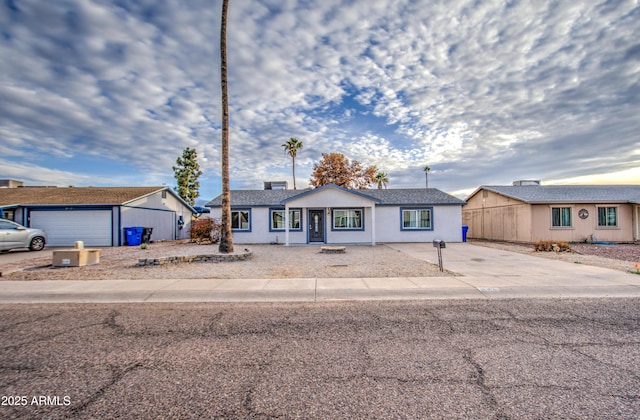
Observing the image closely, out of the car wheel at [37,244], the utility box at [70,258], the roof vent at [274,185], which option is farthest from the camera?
the roof vent at [274,185]

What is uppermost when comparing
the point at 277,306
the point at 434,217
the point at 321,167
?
the point at 321,167

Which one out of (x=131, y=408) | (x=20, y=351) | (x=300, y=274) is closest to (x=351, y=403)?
(x=131, y=408)

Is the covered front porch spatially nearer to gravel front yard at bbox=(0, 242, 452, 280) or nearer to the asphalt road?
gravel front yard at bbox=(0, 242, 452, 280)

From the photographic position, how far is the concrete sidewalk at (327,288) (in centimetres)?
716

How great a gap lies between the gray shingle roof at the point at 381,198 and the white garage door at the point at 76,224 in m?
6.61

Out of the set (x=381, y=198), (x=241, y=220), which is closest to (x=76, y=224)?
(x=241, y=220)

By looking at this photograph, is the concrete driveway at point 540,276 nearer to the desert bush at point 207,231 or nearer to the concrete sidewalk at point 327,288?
the concrete sidewalk at point 327,288

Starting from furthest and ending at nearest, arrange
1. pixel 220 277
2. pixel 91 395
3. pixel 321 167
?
pixel 321 167 → pixel 220 277 → pixel 91 395

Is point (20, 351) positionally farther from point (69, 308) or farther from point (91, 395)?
point (69, 308)

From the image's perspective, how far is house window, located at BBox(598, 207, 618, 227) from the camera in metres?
→ 21.1

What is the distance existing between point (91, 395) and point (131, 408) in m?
0.58

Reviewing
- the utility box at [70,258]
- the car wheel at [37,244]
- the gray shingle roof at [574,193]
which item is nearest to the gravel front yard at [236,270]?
the utility box at [70,258]

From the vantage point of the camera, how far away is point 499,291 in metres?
7.50

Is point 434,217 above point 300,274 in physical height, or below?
above
